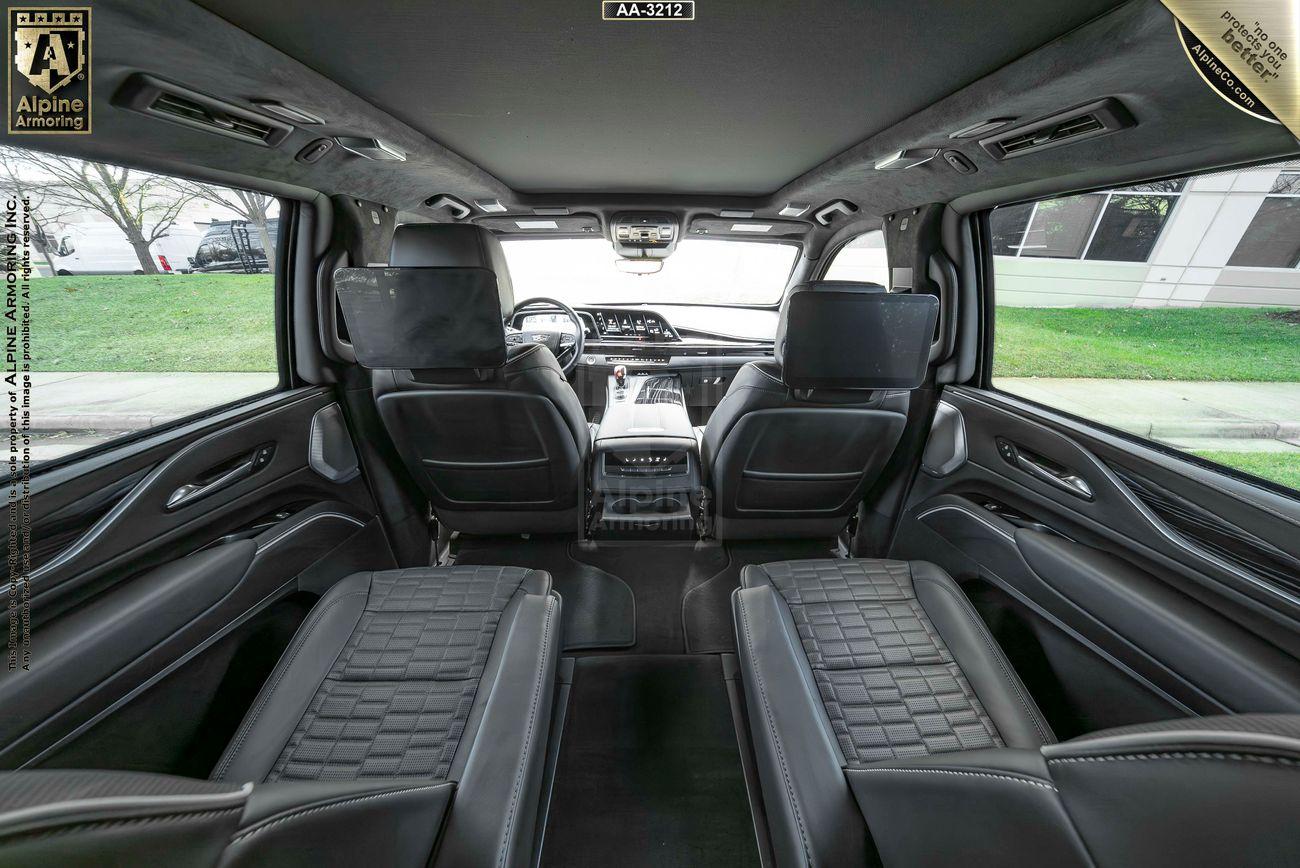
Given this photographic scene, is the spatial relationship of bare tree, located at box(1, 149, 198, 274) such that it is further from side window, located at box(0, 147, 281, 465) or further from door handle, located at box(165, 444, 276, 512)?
door handle, located at box(165, 444, 276, 512)

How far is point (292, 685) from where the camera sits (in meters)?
1.30

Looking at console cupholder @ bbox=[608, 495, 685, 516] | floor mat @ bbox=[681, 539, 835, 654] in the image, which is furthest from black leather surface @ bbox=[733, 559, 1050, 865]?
console cupholder @ bbox=[608, 495, 685, 516]

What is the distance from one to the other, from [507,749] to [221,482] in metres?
1.28

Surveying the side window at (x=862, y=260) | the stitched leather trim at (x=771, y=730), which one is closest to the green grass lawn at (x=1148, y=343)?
the side window at (x=862, y=260)

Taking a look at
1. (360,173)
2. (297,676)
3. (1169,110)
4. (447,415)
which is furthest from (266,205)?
(1169,110)

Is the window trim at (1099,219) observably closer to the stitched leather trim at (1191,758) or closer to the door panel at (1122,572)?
the door panel at (1122,572)

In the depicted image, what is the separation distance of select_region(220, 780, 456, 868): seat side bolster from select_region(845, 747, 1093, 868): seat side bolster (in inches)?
31.0

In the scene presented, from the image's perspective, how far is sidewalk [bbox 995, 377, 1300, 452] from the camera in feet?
4.07

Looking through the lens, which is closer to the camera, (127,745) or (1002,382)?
(127,745)

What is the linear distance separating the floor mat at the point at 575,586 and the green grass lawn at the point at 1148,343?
2.10m

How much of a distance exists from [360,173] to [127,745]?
2.12 metres

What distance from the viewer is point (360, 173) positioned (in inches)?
85.0

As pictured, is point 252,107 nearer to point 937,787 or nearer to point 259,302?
point 259,302

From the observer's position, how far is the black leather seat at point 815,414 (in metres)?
1.86
